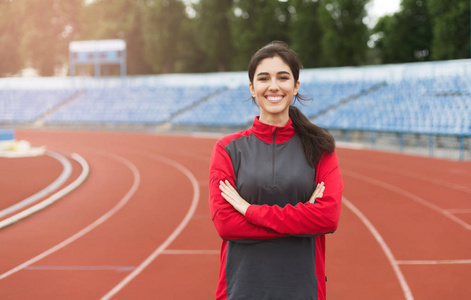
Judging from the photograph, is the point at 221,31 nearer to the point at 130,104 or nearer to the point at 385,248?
the point at 130,104

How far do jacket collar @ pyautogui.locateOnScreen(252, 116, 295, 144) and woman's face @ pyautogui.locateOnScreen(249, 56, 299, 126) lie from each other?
0.21 feet

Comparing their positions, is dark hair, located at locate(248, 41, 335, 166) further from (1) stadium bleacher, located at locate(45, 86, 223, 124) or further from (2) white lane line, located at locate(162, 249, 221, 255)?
(1) stadium bleacher, located at locate(45, 86, 223, 124)

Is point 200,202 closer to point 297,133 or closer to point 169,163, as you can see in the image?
point 169,163

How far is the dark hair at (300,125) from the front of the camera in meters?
2.38

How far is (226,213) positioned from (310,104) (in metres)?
24.8

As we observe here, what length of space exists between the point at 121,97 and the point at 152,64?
1425 centimetres

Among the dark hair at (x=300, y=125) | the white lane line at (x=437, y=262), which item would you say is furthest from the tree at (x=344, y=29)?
the dark hair at (x=300, y=125)

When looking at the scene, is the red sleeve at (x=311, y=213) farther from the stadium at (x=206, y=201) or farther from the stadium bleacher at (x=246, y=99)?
the stadium bleacher at (x=246, y=99)

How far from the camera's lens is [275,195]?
2.37m

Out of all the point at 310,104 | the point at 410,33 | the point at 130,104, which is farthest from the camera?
the point at 410,33

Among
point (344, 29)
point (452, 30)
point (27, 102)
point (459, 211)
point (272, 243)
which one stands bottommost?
point (459, 211)

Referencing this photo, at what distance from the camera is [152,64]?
49062mm

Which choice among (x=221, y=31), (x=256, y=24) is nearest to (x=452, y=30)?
(x=256, y=24)

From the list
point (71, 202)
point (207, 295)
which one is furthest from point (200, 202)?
point (207, 295)
